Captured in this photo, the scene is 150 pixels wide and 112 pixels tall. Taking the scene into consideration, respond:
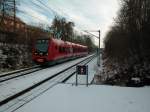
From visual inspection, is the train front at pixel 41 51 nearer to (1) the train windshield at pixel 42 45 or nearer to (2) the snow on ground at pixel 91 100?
(1) the train windshield at pixel 42 45

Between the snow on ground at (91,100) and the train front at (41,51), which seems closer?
the snow on ground at (91,100)

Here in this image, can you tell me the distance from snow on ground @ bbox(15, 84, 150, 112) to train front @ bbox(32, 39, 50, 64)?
39.3ft

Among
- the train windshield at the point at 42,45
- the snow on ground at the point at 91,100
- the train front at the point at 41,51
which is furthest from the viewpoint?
the train windshield at the point at 42,45

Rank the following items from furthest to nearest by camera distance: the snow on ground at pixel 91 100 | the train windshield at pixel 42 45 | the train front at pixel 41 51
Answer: the train windshield at pixel 42 45
the train front at pixel 41 51
the snow on ground at pixel 91 100

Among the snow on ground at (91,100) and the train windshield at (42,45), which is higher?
the train windshield at (42,45)

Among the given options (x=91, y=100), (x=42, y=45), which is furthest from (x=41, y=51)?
(x=91, y=100)

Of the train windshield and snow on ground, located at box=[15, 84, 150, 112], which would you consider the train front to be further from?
snow on ground, located at box=[15, 84, 150, 112]

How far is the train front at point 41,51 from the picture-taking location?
2377 cm

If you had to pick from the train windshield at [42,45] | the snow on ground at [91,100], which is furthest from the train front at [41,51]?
the snow on ground at [91,100]

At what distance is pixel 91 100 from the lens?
9.40 metres

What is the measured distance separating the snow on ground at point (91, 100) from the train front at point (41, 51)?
11966 millimetres

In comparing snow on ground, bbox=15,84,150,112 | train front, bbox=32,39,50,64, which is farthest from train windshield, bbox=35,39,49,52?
snow on ground, bbox=15,84,150,112

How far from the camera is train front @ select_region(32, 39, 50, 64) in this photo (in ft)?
78.0

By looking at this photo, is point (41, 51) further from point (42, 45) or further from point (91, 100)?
point (91, 100)
